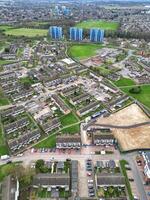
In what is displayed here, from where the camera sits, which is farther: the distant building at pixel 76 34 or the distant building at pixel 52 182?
the distant building at pixel 76 34

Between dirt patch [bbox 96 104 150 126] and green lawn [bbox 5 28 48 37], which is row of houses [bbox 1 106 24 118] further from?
green lawn [bbox 5 28 48 37]

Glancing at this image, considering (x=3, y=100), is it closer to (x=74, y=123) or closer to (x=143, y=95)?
(x=74, y=123)

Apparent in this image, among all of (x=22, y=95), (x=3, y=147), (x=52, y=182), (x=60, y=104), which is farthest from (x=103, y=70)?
(x=52, y=182)

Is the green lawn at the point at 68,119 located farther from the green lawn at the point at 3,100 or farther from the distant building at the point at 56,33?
the distant building at the point at 56,33

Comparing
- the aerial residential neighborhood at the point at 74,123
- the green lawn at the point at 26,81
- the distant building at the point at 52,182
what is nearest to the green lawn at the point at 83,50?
the aerial residential neighborhood at the point at 74,123

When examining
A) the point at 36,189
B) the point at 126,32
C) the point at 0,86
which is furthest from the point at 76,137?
the point at 126,32

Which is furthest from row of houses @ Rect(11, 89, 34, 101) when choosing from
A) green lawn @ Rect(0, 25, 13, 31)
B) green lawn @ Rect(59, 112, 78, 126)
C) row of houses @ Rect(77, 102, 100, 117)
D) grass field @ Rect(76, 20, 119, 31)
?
grass field @ Rect(76, 20, 119, 31)

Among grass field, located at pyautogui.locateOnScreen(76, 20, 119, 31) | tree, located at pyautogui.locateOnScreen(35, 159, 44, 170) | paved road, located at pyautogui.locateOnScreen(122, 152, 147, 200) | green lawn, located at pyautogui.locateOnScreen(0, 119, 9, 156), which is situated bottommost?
paved road, located at pyautogui.locateOnScreen(122, 152, 147, 200)
